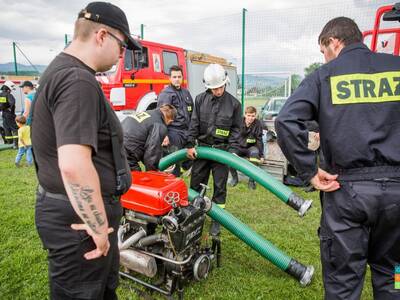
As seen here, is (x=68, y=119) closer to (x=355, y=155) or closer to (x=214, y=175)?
(x=355, y=155)

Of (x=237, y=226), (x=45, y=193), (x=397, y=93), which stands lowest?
(x=237, y=226)

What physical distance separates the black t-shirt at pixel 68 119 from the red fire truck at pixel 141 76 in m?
6.09

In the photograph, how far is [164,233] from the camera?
2.48 metres

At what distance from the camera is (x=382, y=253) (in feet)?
5.92

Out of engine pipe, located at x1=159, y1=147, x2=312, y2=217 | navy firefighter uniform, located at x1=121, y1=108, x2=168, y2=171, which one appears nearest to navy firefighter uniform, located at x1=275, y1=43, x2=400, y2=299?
engine pipe, located at x1=159, y1=147, x2=312, y2=217

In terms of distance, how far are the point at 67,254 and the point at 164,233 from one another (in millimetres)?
1098

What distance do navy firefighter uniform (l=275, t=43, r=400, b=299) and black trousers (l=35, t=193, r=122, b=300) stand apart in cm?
119

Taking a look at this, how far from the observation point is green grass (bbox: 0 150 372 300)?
8.95 feet

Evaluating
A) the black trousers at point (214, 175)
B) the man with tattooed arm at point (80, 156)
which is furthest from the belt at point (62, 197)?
the black trousers at point (214, 175)

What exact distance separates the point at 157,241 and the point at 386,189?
1.67m

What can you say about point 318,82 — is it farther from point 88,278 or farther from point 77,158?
point 88,278

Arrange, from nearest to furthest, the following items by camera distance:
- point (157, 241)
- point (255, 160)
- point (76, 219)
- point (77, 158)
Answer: point (77, 158) < point (76, 219) < point (157, 241) < point (255, 160)

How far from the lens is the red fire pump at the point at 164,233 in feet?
7.85

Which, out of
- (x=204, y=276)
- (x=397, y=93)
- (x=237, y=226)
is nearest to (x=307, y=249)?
(x=237, y=226)
